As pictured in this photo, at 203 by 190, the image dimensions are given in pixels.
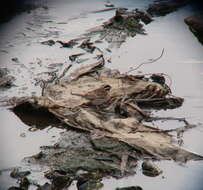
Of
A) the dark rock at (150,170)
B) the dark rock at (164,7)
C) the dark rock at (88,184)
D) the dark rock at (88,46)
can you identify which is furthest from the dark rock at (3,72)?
the dark rock at (164,7)

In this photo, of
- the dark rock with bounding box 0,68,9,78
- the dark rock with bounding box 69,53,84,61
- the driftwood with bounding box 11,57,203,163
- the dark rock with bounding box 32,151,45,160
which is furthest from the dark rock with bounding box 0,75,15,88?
the dark rock with bounding box 32,151,45,160

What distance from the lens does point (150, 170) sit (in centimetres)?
290

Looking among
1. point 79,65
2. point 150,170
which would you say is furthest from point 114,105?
point 79,65

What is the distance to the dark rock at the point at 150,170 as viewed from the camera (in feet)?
9.46

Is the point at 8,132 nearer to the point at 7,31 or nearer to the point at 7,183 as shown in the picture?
the point at 7,183

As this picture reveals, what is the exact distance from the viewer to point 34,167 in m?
2.99

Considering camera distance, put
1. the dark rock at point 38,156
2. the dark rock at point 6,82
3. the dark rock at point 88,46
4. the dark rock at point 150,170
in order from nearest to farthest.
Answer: the dark rock at point 150,170 < the dark rock at point 38,156 < the dark rock at point 6,82 < the dark rock at point 88,46

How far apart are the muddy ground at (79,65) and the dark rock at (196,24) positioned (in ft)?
0.28

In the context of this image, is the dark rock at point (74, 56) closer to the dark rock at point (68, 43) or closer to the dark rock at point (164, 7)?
the dark rock at point (68, 43)

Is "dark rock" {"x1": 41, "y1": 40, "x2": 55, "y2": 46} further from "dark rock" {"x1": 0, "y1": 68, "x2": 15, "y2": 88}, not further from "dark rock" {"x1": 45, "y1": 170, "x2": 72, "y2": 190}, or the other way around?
"dark rock" {"x1": 45, "y1": 170, "x2": 72, "y2": 190}

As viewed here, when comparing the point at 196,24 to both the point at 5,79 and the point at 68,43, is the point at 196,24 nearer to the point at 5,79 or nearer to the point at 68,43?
the point at 68,43

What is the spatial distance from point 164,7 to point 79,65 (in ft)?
6.38

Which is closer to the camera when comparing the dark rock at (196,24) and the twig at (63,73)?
the twig at (63,73)

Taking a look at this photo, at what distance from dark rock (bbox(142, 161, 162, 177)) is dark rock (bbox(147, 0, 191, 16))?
3.20m
